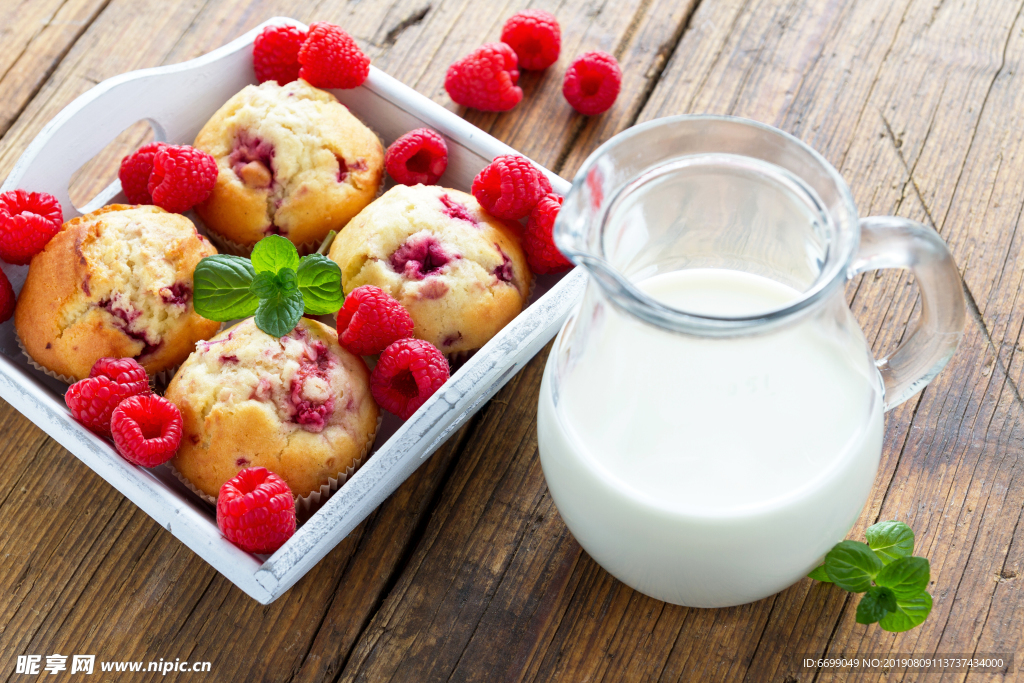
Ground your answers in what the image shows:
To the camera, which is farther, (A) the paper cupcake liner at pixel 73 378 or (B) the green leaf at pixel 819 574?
(A) the paper cupcake liner at pixel 73 378

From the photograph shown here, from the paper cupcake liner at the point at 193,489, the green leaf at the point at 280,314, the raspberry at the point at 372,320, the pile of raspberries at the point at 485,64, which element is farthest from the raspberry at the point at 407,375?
the pile of raspberries at the point at 485,64

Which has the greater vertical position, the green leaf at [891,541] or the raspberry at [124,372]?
the raspberry at [124,372]

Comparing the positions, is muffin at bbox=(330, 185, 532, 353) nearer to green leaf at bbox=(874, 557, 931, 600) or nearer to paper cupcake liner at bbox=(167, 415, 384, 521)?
paper cupcake liner at bbox=(167, 415, 384, 521)

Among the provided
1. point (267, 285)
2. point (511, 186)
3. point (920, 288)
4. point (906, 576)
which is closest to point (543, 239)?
point (511, 186)

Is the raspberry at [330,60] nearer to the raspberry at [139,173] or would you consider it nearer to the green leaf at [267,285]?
the raspberry at [139,173]

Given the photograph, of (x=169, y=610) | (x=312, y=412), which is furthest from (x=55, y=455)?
(x=312, y=412)

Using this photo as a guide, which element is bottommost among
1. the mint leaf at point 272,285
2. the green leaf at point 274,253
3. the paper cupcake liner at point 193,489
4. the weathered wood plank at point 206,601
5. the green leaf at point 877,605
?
the green leaf at point 877,605
